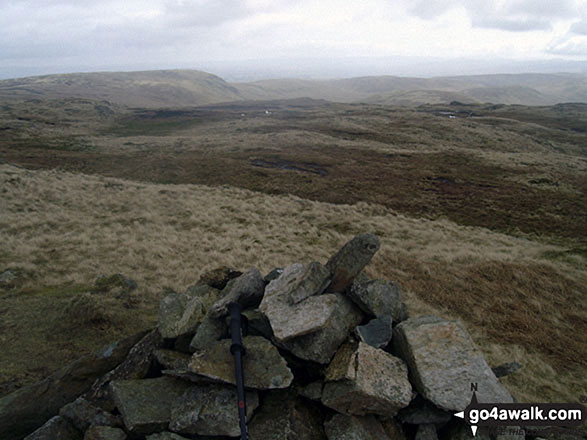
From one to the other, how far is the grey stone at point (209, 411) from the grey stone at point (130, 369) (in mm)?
1426

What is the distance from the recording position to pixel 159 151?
49.5 m

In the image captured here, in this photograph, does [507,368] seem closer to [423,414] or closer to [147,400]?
[423,414]

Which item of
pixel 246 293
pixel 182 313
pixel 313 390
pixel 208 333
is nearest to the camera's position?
pixel 313 390

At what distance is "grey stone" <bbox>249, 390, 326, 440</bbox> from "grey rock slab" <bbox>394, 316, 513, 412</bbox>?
192 cm

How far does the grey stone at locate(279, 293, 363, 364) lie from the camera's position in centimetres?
587

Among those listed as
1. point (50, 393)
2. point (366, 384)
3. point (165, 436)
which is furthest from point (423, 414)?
point (50, 393)

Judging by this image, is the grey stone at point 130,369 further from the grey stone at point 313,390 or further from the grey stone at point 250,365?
the grey stone at point 313,390

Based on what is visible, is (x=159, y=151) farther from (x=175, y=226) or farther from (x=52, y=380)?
(x=52, y=380)

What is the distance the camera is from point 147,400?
5500 millimetres

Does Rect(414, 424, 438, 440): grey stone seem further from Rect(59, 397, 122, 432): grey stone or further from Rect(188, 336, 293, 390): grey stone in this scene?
Rect(59, 397, 122, 432): grey stone

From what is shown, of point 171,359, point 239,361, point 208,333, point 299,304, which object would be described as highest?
point 299,304

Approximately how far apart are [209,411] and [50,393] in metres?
3.68

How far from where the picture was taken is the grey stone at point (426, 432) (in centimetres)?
514

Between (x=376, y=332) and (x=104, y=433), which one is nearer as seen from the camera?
(x=104, y=433)
